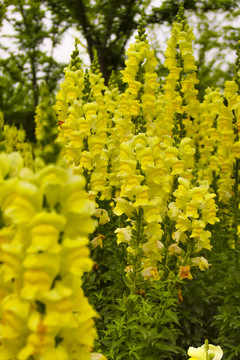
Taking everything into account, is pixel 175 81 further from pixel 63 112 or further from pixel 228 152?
pixel 63 112

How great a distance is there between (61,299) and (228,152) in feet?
13.8

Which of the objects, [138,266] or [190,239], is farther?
[190,239]

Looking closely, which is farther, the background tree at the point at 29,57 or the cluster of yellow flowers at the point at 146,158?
the background tree at the point at 29,57

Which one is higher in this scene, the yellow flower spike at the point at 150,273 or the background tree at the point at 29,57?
the background tree at the point at 29,57

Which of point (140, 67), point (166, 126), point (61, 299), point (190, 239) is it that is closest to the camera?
point (61, 299)

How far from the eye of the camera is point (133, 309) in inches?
136

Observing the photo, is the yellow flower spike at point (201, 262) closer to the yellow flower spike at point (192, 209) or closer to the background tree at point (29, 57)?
the yellow flower spike at point (192, 209)

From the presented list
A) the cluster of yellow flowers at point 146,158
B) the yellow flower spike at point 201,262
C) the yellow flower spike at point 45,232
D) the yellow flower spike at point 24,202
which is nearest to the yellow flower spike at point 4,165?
the yellow flower spike at point 24,202

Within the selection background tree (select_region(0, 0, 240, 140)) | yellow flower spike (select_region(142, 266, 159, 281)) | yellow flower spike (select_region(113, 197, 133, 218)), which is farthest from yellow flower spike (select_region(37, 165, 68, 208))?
background tree (select_region(0, 0, 240, 140))

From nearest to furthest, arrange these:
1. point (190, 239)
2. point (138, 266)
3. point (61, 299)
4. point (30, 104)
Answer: point (61, 299), point (138, 266), point (190, 239), point (30, 104)

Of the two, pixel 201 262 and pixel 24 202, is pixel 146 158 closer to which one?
pixel 201 262

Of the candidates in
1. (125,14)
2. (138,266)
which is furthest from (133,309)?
(125,14)

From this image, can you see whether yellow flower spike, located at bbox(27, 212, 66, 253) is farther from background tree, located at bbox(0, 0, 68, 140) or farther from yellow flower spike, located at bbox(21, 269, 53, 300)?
background tree, located at bbox(0, 0, 68, 140)

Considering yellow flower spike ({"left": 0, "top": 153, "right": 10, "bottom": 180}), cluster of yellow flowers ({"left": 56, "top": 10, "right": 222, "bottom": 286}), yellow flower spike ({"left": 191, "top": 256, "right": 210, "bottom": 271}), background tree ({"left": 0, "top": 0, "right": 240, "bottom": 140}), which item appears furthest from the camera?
background tree ({"left": 0, "top": 0, "right": 240, "bottom": 140})
